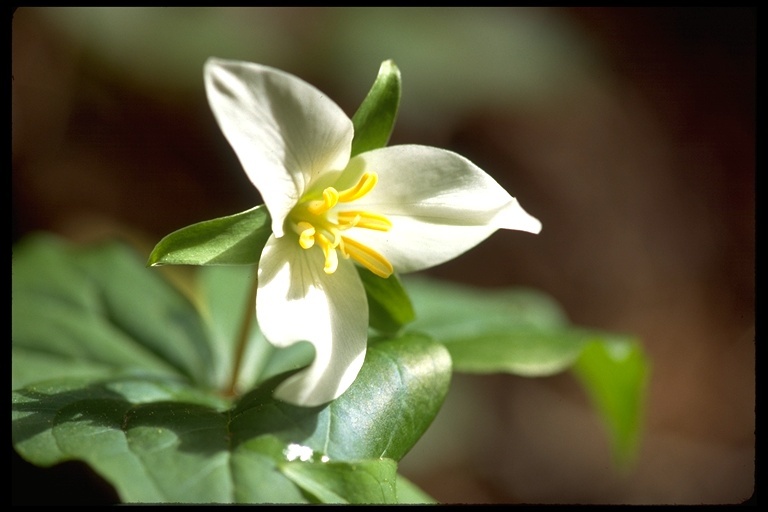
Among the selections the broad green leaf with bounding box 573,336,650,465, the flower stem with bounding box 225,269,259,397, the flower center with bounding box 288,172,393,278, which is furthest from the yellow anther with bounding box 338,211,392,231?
the broad green leaf with bounding box 573,336,650,465

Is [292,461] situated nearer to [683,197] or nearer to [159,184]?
[159,184]

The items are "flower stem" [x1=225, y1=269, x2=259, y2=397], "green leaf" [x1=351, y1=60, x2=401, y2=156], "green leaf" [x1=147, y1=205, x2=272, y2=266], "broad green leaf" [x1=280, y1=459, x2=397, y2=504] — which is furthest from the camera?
"flower stem" [x1=225, y1=269, x2=259, y2=397]

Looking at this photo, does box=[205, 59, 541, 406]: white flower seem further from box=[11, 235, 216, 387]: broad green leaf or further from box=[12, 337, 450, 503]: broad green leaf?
box=[11, 235, 216, 387]: broad green leaf

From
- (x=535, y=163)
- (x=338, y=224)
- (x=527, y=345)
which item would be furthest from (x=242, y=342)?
(x=535, y=163)

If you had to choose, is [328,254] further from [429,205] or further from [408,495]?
[408,495]

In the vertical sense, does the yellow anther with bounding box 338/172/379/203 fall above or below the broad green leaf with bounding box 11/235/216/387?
above

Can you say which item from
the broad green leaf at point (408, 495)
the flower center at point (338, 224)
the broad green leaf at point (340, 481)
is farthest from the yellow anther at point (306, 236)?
the broad green leaf at point (408, 495)

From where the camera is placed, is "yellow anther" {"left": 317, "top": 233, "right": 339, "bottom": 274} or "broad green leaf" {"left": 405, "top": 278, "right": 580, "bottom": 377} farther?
"broad green leaf" {"left": 405, "top": 278, "right": 580, "bottom": 377}

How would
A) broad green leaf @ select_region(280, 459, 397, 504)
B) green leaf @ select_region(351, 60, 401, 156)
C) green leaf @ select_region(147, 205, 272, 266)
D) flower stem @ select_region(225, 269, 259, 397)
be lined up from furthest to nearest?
flower stem @ select_region(225, 269, 259, 397)
green leaf @ select_region(351, 60, 401, 156)
green leaf @ select_region(147, 205, 272, 266)
broad green leaf @ select_region(280, 459, 397, 504)
